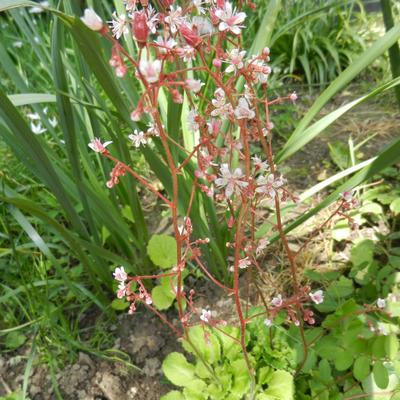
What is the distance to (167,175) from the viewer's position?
3.13 feet

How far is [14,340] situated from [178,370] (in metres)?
0.59

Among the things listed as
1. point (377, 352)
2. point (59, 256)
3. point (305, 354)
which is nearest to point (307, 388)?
point (305, 354)

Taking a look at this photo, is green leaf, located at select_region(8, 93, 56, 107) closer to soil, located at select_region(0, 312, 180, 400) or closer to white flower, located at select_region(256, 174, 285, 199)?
white flower, located at select_region(256, 174, 285, 199)

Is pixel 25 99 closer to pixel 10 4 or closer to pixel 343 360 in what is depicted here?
pixel 10 4

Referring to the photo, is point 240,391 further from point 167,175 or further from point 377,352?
point 167,175

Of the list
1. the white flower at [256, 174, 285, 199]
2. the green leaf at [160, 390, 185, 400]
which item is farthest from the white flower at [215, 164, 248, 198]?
the green leaf at [160, 390, 185, 400]

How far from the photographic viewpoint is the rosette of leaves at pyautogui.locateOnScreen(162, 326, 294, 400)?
3.03ft

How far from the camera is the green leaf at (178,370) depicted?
98 cm

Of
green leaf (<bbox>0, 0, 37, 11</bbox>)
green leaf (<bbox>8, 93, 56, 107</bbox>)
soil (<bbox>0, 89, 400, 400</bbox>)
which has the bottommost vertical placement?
soil (<bbox>0, 89, 400, 400</bbox>)

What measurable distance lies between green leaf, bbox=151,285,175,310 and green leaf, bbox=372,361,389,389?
555 mm

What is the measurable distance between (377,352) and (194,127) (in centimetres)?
59

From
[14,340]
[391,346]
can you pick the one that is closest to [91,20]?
[391,346]

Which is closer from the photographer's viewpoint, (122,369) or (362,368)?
(362,368)

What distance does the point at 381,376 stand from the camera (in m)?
0.79
